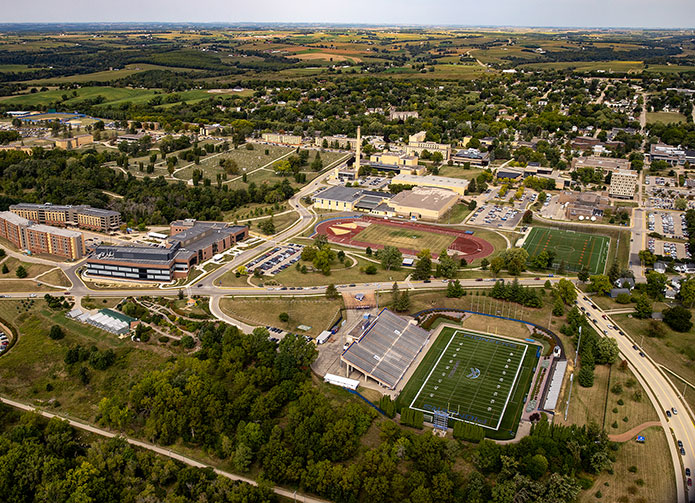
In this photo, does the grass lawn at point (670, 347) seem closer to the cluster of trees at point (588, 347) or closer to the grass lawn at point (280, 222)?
the cluster of trees at point (588, 347)

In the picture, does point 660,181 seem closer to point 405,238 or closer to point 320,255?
point 405,238

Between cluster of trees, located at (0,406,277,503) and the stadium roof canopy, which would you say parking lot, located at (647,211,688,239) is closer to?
the stadium roof canopy

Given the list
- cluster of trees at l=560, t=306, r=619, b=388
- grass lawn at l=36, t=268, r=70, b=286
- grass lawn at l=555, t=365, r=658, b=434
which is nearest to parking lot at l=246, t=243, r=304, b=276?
grass lawn at l=36, t=268, r=70, b=286

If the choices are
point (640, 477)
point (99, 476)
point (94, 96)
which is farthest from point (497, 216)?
point (94, 96)

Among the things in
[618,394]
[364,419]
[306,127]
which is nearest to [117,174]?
[306,127]

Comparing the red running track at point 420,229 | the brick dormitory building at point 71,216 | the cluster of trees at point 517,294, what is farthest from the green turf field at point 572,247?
the brick dormitory building at point 71,216

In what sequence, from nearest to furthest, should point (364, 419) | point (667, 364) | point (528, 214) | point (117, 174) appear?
point (364, 419)
point (667, 364)
point (528, 214)
point (117, 174)

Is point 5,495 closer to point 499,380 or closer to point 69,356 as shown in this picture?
point 69,356
